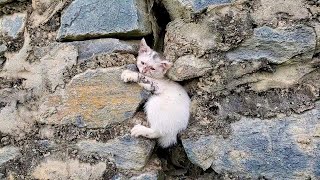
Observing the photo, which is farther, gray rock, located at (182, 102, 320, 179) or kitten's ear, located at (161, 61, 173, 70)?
kitten's ear, located at (161, 61, 173, 70)

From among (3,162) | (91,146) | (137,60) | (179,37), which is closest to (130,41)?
(137,60)

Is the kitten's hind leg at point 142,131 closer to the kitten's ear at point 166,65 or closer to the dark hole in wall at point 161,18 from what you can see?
the kitten's ear at point 166,65

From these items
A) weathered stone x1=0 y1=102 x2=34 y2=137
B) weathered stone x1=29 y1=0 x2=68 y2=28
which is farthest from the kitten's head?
weathered stone x1=0 y1=102 x2=34 y2=137

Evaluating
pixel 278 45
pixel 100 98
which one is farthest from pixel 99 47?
pixel 278 45

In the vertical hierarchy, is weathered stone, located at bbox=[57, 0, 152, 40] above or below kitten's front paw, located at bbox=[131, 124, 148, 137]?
above

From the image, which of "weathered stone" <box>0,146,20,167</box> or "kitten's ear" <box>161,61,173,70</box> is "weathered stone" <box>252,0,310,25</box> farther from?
"weathered stone" <box>0,146,20,167</box>

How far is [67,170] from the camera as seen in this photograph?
6.82 ft

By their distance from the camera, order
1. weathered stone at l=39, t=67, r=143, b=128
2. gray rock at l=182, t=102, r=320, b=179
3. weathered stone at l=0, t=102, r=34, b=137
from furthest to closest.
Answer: weathered stone at l=0, t=102, r=34, b=137
weathered stone at l=39, t=67, r=143, b=128
gray rock at l=182, t=102, r=320, b=179

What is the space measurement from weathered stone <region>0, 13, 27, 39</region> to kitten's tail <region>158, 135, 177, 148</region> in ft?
2.65

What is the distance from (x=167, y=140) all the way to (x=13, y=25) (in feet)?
2.89

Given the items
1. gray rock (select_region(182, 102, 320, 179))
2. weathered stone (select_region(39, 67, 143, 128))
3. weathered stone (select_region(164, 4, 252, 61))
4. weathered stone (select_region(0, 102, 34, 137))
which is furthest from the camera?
weathered stone (select_region(0, 102, 34, 137))

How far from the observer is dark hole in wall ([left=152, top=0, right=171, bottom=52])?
221cm

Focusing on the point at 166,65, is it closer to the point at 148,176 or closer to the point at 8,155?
the point at 148,176

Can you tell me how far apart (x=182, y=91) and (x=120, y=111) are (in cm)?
28
